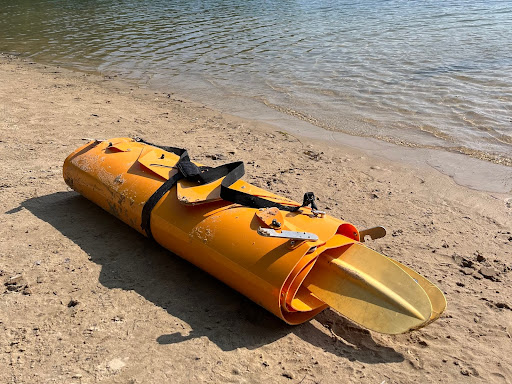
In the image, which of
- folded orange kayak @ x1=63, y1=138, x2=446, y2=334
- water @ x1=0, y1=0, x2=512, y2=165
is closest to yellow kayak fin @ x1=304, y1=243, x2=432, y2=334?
folded orange kayak @ x1=63, y1=138, x2=446, y2=334

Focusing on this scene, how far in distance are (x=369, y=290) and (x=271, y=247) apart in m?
0.67

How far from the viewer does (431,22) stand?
46.2 ft

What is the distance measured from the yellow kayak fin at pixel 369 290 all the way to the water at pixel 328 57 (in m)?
3.65

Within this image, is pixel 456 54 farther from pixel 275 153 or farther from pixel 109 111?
pixel 109 111

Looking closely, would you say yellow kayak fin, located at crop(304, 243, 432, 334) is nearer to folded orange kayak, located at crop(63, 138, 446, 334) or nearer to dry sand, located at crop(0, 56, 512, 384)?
folded orange kayak, located at crop(63, 138, 446, 334)

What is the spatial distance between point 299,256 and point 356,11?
16612mm

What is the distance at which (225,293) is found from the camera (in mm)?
3182

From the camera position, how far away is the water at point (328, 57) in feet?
23.6

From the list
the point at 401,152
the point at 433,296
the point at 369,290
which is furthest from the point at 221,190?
the point at 401,152

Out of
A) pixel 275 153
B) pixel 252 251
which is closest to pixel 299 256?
Result: pixel 252 251

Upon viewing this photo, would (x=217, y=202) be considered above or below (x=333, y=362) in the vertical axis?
above

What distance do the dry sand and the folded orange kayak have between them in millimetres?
209

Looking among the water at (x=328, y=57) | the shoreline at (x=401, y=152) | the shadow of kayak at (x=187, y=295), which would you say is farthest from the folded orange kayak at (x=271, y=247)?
the water at (x=328, y=57)

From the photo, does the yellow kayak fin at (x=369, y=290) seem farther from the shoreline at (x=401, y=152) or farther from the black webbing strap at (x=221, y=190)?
the shoreline at (x=401, y=152)
